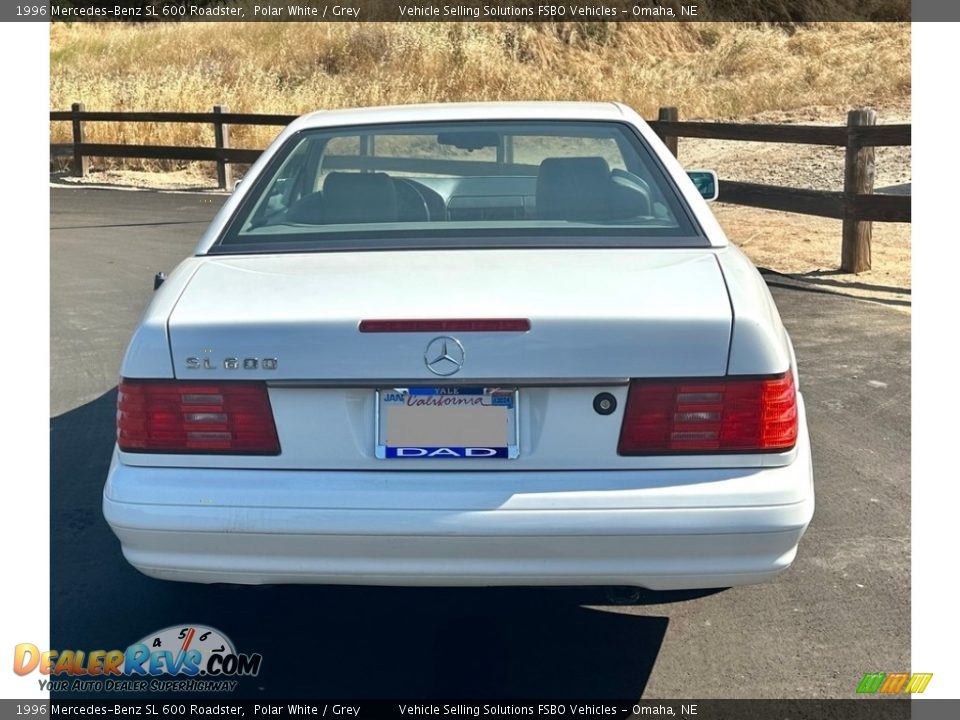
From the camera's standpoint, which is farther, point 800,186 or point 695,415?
point 800,186

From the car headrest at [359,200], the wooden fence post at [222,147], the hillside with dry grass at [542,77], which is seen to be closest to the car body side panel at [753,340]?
the car headrest at [359,200]

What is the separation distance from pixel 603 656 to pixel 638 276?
117cm

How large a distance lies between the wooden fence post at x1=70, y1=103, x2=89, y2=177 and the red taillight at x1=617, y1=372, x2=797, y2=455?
17.5 metres

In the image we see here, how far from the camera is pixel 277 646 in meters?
3.53

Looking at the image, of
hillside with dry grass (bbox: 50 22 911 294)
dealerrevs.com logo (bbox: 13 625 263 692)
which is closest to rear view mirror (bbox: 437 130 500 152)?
dealerrevs.com logo (bbox: 13 625 263 692)

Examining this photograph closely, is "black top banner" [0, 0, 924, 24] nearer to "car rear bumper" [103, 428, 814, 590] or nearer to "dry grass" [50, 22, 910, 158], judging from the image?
"dry grass" [50, 22, 910, 158]

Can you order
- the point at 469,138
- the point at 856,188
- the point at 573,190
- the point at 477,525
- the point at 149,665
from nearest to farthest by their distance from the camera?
the point at 477,525
the point at 149,665
the point at 573,190
the point at 469,138
the point at 856,188

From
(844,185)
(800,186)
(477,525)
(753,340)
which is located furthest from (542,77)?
(477,525)

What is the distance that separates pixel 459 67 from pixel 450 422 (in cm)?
2522

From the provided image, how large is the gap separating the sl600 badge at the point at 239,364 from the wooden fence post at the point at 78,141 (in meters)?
17.1

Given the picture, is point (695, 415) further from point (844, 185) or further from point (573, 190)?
point (844, 185)

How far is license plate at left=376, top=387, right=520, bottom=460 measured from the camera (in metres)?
2.86

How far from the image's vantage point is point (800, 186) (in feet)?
53.6

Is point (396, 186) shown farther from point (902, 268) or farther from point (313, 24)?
point (313, 24)
